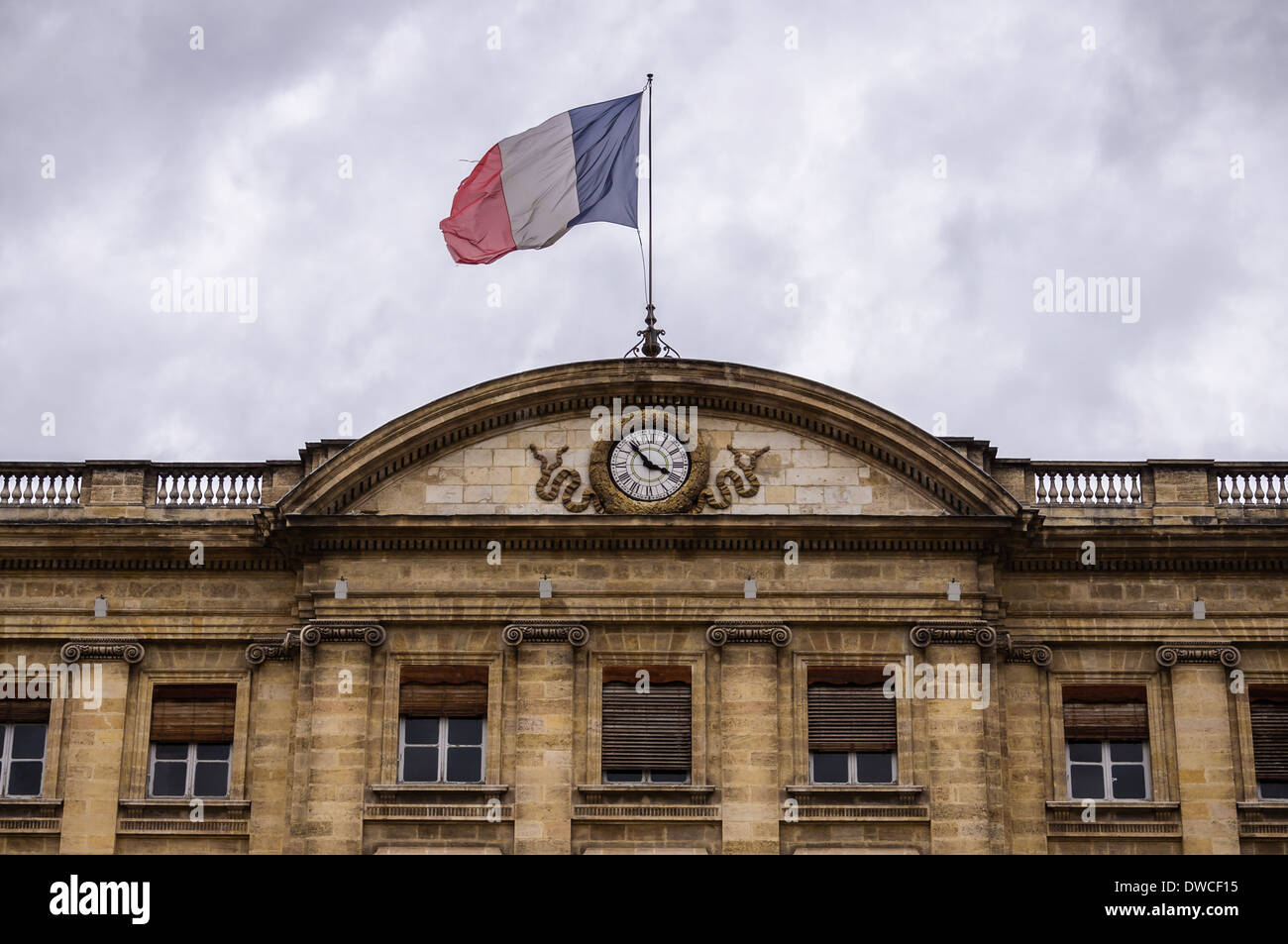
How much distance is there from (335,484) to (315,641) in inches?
85.6

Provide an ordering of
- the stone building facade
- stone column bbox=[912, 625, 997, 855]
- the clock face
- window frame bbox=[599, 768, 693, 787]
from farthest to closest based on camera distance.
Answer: the clock face, window frame bbox=[599, 768, 693, 787], the stone building facade, stone column bbox=[912, 625, 997, 855]

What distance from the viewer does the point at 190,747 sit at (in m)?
31.8

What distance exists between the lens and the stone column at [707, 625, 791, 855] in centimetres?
3038

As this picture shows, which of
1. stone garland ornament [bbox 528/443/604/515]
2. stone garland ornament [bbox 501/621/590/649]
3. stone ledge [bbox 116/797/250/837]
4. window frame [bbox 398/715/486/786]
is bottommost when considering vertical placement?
stone ledge [bbox 116/797/250/837]

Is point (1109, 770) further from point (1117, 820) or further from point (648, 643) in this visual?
point (648, 643)

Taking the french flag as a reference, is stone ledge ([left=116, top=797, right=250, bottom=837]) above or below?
below

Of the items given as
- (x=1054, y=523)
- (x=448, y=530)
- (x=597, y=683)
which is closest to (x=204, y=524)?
(x=448, y=530)

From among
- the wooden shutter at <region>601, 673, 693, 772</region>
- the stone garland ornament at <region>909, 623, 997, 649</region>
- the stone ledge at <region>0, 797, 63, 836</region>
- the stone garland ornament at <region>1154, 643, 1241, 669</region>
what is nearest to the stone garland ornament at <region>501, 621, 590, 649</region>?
the wooden shutter at <region>601, 673, 693, 772</region>

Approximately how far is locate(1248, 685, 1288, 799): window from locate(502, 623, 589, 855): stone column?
929 cm

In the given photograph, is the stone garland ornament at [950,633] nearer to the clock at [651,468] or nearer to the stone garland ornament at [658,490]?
the stone garland ornament at [658,490]

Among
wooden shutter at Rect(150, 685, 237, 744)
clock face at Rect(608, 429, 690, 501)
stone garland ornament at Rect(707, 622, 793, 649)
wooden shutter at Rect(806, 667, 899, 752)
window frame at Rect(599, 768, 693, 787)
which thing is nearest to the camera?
window frame at Rect(599, 768, 693, 787)

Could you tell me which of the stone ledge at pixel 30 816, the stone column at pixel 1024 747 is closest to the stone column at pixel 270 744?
the stone ledge at pixel 30 816

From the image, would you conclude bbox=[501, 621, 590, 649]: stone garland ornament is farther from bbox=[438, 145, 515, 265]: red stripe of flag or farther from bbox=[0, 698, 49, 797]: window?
bbox=[0, 698, 49, 797]: window

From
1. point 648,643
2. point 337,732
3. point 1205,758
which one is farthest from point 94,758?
point 1205,758
